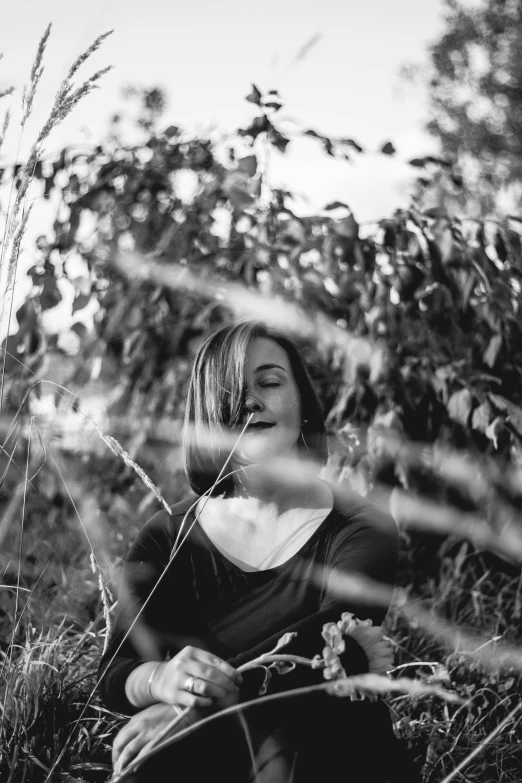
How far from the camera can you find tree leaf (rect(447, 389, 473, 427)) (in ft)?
5.90

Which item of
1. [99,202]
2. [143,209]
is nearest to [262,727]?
[99,202]

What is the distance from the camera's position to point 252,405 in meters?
1.34

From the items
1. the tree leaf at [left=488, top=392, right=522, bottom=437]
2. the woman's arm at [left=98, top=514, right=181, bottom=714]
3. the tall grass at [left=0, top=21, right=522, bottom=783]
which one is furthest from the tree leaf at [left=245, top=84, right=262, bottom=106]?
the woman's arm at [left=98, top=514, right=181, bottom=714]

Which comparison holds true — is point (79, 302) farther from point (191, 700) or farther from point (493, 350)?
point (191, 700)

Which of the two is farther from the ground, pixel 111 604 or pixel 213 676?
pixel 213 676

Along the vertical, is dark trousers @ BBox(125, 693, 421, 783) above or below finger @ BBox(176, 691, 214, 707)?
below

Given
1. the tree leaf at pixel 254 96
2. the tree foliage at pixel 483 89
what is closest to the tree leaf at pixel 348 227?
the tree leaf at pixel 254 96

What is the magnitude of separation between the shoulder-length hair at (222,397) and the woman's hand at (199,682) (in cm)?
47

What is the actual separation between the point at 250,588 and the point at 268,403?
321 millimetres

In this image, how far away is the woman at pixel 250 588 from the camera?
1.02 metres

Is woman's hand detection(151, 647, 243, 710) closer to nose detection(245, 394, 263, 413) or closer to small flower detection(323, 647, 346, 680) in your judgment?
small flower detection(323, 647, 346, 680)

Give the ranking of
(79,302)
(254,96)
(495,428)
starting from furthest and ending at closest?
(79,302) < (254,96) < (495,428)

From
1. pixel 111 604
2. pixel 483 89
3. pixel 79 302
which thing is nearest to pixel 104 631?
pixel 111 604

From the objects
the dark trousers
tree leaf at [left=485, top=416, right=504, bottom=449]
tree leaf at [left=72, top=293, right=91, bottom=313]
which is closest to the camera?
the dark trousers
